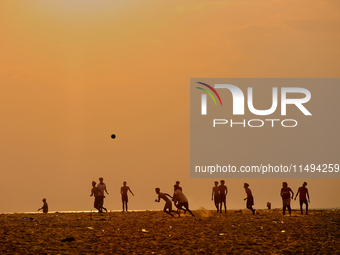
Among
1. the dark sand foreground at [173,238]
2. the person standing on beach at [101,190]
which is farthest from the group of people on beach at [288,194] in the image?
the person standing on beach at [101,190]

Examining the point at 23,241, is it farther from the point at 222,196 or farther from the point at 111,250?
the point at 222,196

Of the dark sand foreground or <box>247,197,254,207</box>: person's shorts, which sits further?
<box>247,197,254,207</box>: person's shorts

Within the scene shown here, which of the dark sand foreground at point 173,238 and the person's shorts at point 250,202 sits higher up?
the person's shorts at point 250,202

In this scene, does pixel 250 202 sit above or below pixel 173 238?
above

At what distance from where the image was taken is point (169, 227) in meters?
20.7

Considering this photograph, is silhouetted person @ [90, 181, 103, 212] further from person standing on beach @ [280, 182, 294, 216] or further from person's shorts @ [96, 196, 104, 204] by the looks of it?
person standing on beach @ [280, 182, 294, 216]

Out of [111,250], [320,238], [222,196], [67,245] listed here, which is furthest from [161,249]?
[222,196]

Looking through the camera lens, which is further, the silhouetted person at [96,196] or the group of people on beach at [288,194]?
the silhouetted person at [96,196]

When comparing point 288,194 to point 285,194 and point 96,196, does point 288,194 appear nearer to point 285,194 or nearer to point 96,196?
point 285,194

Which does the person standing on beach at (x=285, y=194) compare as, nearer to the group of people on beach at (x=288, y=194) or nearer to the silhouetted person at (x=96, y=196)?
the group of people on beach at (x=288, y=194)

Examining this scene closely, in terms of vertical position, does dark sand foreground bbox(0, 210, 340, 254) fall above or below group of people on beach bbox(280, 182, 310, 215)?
below

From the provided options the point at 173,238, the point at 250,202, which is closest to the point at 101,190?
the point at 250,202

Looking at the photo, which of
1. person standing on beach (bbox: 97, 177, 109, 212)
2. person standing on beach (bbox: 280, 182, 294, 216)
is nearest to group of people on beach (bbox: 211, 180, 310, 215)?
person standing on beach (bbox: 280, 182, 294, 216)

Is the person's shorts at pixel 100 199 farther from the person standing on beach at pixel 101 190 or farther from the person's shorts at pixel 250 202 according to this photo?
the person's shorts at pixel 250 202
